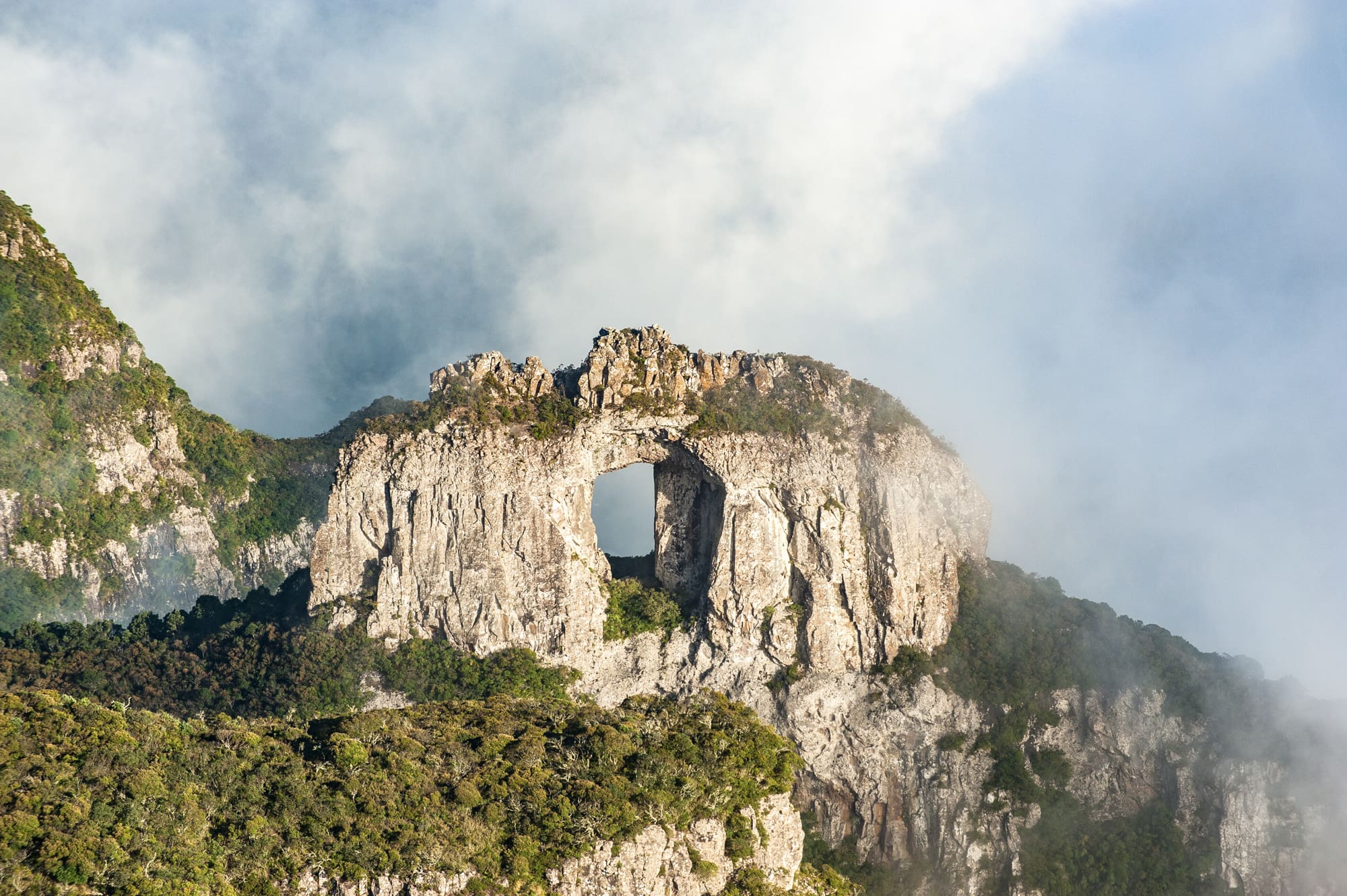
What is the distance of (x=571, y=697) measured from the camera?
86.9 metres

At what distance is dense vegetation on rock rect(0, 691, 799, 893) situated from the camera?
43.9m

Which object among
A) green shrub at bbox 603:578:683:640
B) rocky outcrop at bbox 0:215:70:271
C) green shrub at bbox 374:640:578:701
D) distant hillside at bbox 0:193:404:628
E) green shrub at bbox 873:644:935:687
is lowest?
green shrub at bbox 374:640:578:701

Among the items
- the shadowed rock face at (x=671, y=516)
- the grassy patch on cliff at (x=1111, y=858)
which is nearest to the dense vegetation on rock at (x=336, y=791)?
the shadowed rock face at (x=671, y=516)

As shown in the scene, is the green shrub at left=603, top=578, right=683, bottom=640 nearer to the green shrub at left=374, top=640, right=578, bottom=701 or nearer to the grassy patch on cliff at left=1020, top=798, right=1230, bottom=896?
the green shrub at left=374, top=640, right=578, bottom=701

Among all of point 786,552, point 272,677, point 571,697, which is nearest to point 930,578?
point 786,552

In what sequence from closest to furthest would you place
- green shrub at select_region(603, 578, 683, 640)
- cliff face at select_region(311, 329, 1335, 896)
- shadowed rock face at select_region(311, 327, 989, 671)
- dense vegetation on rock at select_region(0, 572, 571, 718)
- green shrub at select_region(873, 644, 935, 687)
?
1. dense vegetation on rock at select_region(0, 572, 571, 718)
2. cliff face at select_region(311, 329, 1335, 896)
3. shadowed rock face at select_region(311, 327, 989, 671)
4. green shrub at select_region(873, 644, 935, 687)
5. green shrub at select_region(603, 578, 683, 640)

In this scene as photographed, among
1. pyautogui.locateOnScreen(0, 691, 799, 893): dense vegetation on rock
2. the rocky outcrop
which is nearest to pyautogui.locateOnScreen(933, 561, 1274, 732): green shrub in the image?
pyautogui.locateOnScreen(0, 691, 799, 893): dense vegetation on rock

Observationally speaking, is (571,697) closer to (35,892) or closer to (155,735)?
(155,735)

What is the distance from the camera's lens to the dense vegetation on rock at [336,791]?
43906 millimetres

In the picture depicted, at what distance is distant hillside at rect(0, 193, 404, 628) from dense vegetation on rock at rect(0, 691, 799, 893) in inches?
1721

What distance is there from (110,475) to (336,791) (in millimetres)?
59146

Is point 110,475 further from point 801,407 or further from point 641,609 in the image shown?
point 801,407

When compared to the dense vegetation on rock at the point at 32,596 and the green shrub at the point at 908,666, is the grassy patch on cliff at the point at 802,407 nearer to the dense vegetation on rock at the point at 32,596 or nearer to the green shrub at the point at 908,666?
the green shrub at the point at 908,666

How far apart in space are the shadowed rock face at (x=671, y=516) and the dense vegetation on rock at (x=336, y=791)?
2744cm
